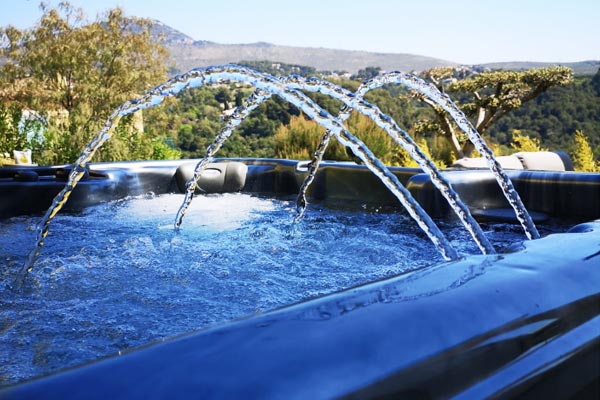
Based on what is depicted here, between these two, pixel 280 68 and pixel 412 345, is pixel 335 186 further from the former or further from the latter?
pixel 280 68

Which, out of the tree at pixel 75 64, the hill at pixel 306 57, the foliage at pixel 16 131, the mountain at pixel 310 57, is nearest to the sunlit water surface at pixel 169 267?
the foliage at pixel 16 131

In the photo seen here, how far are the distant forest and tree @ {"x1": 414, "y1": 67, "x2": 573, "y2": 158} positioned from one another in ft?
2.75

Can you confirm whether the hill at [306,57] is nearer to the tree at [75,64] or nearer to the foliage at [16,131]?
the tree at [75,64]

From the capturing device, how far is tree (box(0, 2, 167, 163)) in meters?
9.70

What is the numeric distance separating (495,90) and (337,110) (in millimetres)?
3505

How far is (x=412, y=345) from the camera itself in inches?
21.4

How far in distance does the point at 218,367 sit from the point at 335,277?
5.22 ft

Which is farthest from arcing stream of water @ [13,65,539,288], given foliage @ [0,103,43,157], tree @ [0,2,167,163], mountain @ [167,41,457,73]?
mountain @ [167,41,457,73]

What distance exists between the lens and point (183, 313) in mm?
1631

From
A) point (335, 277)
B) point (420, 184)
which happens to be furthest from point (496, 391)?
point (420, 184)

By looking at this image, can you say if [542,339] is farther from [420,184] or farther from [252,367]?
[420,184]

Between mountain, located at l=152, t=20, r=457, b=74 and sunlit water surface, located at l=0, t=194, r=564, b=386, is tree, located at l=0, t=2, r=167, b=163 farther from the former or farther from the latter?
mountain, located at l=152, t=20, r=457, b=74

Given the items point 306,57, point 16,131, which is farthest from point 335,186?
point 306,57

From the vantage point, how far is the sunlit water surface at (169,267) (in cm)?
148
